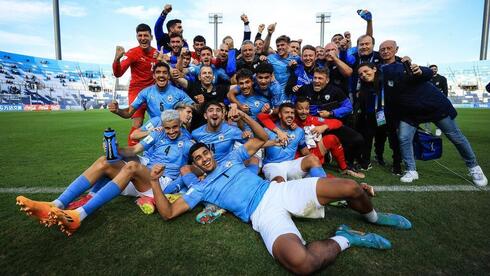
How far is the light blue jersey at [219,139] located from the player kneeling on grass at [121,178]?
0.21 meters

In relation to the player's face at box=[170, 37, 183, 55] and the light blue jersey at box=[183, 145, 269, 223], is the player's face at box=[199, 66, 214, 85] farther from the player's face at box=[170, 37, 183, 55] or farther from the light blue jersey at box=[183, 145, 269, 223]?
the light blue jersey at box=[183, 145, 269, 223]

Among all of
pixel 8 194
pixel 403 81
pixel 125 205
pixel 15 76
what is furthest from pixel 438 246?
pixel 15 76

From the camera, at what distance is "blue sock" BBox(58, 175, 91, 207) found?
9.65 feet

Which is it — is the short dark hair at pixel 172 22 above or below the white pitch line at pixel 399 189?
above

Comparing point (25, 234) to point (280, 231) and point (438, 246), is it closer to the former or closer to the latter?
point (280, 231)

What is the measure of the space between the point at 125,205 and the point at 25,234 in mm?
983

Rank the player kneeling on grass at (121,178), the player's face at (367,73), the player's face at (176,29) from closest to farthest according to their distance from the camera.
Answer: the player kneeling on grass at (121,178) → the player's face at (367,73) → the player's face at (176,29)

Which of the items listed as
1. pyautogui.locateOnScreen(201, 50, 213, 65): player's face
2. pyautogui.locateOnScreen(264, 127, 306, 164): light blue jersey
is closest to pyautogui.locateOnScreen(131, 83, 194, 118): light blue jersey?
pyautogui.locateOnScreen(201, 50, 213, 65): player's face

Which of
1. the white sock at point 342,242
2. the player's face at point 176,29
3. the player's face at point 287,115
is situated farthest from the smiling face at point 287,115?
the player's face at point 176,29

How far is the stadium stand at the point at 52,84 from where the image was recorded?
3376 cm

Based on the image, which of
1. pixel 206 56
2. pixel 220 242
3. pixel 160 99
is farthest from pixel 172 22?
pixel 220 242

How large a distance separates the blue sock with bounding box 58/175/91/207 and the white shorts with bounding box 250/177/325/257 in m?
1.87

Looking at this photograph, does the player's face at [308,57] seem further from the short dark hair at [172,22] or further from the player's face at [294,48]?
the short dark hair at [172,22]

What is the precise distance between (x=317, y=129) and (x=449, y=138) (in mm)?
2008
